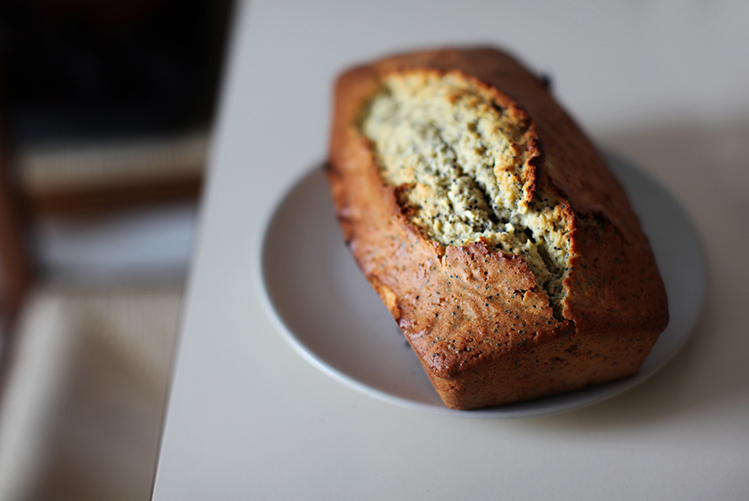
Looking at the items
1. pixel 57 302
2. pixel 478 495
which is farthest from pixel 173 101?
pixel 478 495

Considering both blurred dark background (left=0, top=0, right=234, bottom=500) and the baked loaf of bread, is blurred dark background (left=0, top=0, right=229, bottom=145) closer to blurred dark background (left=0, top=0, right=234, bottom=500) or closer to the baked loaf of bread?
blurred dark background (left=0, top=0, right=234, bottom=500)

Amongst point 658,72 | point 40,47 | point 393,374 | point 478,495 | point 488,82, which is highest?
point 40,47

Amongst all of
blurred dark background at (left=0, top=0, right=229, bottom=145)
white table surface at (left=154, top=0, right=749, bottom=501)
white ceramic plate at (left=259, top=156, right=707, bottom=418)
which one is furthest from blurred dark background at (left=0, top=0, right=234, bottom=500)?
white ceramic plate at (left=259, top=156, right=707, bottom=418)

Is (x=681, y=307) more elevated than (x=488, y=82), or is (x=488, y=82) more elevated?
(x=488, y=82)

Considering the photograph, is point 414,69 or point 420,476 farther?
point 414,69

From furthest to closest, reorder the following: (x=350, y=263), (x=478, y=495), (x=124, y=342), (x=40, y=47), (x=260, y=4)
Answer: (x=40, y=47) < (x=260, y=4) < (x=124, y=342) < (x=350, y=263) < (x=478, y=495)

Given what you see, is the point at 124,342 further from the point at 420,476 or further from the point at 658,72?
the point at 658,72

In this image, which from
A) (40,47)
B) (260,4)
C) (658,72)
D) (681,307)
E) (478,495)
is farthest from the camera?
(40,47)
